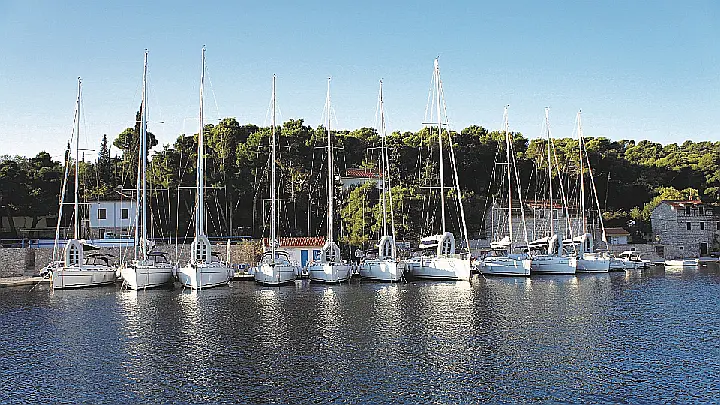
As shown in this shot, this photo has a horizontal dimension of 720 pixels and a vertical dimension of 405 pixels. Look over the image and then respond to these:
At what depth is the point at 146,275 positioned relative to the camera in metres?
46.3

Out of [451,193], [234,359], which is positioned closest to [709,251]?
[451,193]

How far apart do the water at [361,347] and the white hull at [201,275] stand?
1.79 m

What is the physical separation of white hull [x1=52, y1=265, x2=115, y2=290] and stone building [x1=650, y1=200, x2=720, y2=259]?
6149cm

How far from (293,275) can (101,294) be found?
13598 millimetres

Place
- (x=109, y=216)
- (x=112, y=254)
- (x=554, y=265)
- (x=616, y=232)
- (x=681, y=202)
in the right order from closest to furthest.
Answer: (x=112, y=254), (x=554, y=265), (x=109, y=216), (x=616, y=232), (x=681, y=202)

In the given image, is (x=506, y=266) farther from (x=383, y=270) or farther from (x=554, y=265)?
(x=383, y=270)

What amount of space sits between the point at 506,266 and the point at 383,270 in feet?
39.0

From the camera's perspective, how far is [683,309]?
120 feet

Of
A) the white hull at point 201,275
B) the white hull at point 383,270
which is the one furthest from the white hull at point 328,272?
the white hull at point 201,275

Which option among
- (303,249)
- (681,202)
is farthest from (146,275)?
(681,202)

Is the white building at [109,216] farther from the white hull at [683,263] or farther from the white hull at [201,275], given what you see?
the white hull at [683,263]

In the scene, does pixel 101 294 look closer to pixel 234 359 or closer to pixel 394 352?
pixel 234 359

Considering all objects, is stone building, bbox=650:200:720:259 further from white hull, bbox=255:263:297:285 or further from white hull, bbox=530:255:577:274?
white hull, bbox=255:263:297:285

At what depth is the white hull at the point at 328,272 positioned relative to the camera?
5031 centimetres
